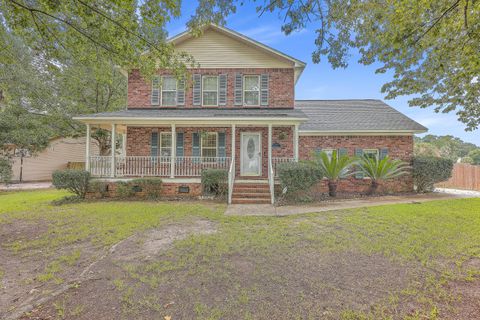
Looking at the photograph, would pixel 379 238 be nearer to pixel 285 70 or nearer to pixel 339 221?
pixel 339 221

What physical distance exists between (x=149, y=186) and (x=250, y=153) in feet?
16.7

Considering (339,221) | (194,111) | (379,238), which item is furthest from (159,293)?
(194,111)

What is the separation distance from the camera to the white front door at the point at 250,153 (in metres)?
12.0

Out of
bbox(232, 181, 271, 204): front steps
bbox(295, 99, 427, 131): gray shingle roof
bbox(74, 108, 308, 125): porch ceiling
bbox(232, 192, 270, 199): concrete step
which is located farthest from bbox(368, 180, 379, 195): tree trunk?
bbox(232, 192, 270, 199): concrete step

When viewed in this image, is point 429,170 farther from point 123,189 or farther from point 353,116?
point 123,189

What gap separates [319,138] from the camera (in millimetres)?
12938

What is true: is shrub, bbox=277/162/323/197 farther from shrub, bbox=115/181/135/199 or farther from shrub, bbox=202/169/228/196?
shrub, bbox=115/181/135/199

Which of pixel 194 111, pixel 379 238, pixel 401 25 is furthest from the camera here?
pixel 194 111

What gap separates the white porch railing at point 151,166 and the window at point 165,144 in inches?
20.1

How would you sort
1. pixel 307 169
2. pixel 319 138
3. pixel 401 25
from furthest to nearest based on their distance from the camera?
pixel 319 138, pixel 307 169, pixel 401 25

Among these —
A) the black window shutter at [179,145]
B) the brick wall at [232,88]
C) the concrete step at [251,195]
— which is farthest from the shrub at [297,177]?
the black window shutter at [179,145]

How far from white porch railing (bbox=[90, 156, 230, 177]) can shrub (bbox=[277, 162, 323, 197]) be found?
3.10 meters

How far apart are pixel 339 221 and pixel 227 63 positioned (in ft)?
31.6

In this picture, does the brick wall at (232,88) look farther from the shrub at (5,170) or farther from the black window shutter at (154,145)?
the shrub at (5,170)
